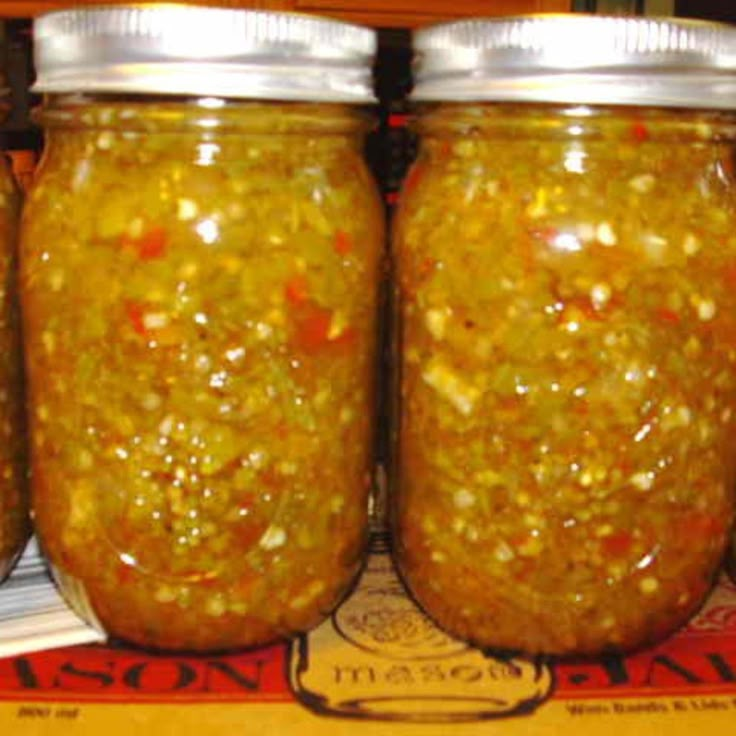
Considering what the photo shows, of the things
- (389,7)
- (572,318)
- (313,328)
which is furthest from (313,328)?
(389,7)

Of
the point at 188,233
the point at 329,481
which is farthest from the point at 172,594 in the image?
the point at 188,233

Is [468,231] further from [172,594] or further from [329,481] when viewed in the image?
[172,594]

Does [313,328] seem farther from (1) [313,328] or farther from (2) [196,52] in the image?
(2) [196,52]

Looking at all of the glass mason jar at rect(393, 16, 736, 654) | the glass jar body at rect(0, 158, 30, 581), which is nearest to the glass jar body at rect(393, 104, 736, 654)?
the glass mason jar at rect(393, 16, 736, 654)

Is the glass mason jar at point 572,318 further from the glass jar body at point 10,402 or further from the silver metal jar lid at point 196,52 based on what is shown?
the glass jar body at point 10,402

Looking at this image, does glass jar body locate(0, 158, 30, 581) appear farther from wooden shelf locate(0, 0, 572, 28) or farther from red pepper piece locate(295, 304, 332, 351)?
wooden shelf locate(0, 0, 572, 28)

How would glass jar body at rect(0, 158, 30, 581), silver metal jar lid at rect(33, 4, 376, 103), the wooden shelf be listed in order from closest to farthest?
silver metal jar lid at rect(33, 4, 376, 103)
glass jar body at rect(0, 158, 30, 581)
the wooden shelf
